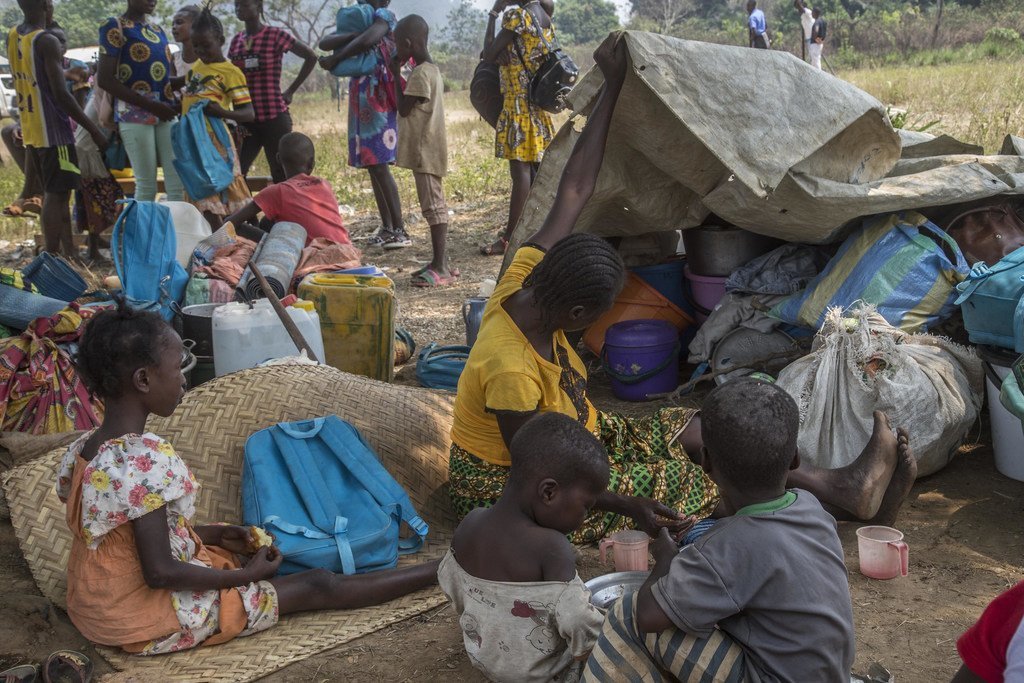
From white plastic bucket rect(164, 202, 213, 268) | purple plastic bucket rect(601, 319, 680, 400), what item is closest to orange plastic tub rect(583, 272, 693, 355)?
purple plastic bucket rect(601, 319, 680, 400)

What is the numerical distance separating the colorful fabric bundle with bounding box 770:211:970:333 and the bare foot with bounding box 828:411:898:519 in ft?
2.40

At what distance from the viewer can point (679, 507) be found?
9.75 feet

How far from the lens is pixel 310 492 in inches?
117

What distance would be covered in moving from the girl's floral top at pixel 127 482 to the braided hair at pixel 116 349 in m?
0.15

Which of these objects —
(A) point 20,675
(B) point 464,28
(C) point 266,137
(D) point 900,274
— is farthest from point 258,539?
(B) point 464,28

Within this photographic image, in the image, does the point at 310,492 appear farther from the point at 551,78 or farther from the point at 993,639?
the point at 551,78

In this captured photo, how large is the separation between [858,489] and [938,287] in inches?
41.6

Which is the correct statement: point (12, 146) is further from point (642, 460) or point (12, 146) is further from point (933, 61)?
point (933, 61)

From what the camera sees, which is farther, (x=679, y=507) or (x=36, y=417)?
(x=36, y=417)

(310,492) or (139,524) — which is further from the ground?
(139,524)

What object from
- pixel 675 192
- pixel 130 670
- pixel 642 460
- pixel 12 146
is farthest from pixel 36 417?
pixel 12 146

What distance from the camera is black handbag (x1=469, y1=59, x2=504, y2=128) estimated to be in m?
6.39

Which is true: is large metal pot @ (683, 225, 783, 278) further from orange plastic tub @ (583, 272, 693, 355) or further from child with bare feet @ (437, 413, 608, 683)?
child with bare feet @ (437, 413, 608, 683)

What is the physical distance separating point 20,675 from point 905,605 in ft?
7.77
